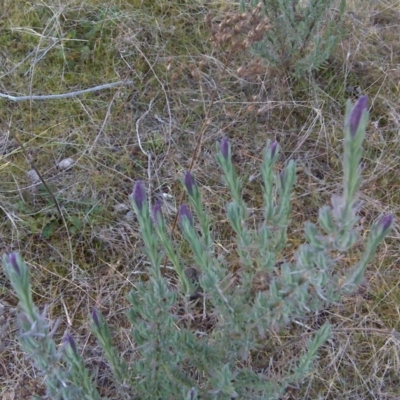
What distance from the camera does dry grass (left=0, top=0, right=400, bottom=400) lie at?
1933 mm

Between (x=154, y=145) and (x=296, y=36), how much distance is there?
2.52 feet

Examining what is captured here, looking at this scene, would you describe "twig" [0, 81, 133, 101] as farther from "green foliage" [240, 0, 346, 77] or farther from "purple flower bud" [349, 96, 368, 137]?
"purple flower bud" [349, 96, 368, 137]

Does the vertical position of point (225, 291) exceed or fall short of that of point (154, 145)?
it exceeds it

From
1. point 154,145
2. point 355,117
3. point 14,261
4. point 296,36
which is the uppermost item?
point 355,117

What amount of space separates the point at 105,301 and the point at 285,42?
134cm

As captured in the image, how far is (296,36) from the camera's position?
2.41m

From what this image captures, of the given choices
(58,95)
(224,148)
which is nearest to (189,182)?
(224,148)

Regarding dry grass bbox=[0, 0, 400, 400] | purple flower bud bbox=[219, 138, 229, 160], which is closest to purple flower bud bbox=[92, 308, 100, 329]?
purple flower bud bbox=[219, 138, 229, 160]

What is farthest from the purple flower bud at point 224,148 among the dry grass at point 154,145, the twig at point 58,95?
the twig at point 58,95

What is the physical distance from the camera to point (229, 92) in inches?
99.7

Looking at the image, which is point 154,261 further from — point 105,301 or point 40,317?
point 105,301

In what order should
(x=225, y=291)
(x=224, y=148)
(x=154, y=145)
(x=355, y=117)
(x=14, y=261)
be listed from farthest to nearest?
(x=154, y=145)
(x=225, y=291)
(x=224, y=148)
(x=14, y=261)
(x=355, y=117)

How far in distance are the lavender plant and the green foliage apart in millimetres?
1213

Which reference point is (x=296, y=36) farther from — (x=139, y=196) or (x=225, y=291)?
(x=139, y=196)
